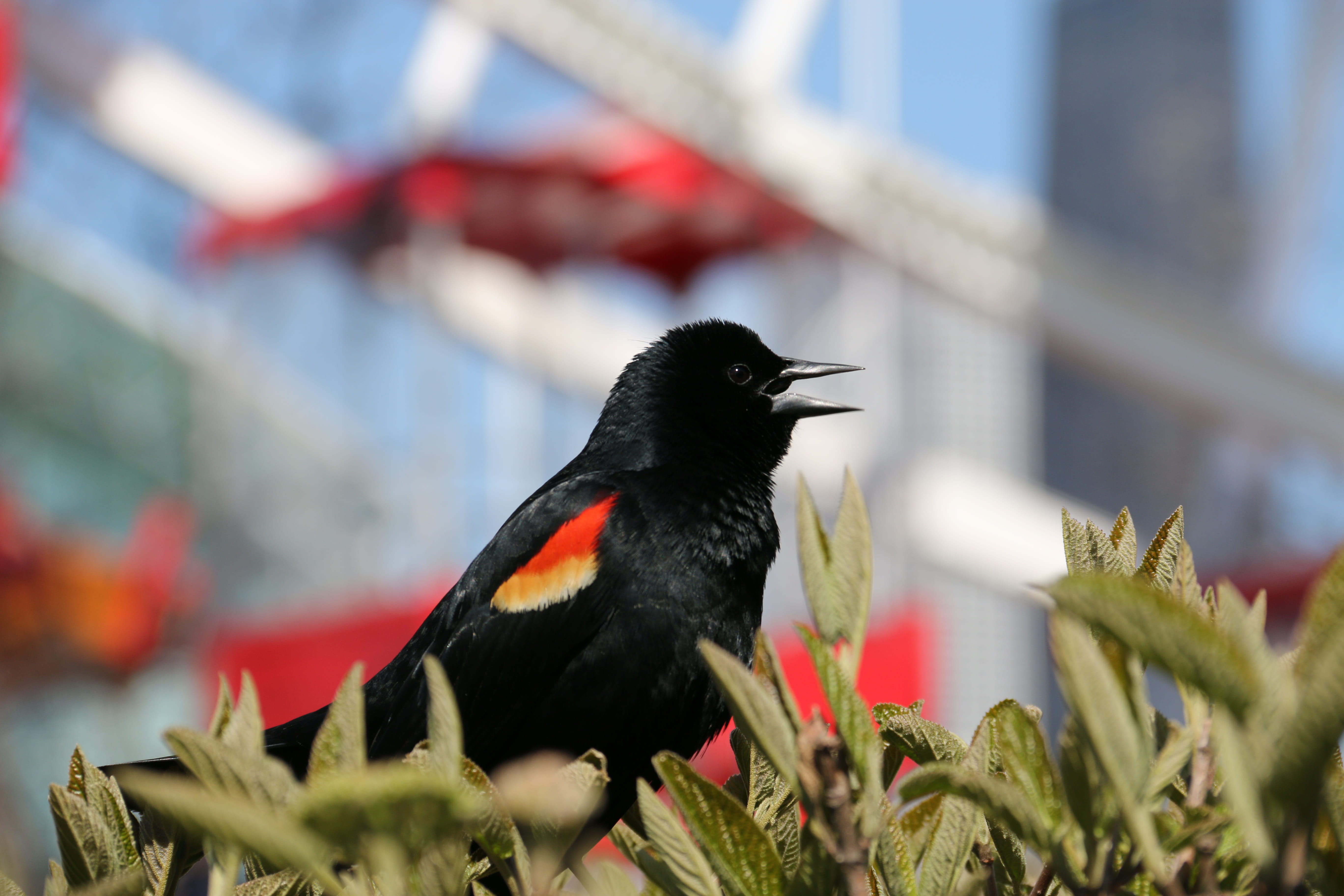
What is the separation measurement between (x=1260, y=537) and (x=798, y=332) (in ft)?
11.8

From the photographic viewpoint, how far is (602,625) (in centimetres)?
185

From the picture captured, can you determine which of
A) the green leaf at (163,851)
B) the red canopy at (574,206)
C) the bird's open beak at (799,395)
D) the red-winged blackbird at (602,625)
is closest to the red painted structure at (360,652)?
the red canopy at (574,206)

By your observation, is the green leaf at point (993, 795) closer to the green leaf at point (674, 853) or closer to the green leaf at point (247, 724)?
the green leaf at point (674, 853)

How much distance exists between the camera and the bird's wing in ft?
6.10

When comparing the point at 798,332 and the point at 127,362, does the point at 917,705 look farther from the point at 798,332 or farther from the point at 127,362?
the point at 127,362

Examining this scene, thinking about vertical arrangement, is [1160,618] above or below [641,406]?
below

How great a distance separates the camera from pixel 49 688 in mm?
10094

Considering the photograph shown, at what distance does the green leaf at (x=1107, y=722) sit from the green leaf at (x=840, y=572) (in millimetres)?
197

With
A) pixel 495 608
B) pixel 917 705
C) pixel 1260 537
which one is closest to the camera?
pixel 917 705

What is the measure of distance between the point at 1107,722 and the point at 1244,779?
63 millimetres

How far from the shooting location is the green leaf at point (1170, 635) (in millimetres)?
558

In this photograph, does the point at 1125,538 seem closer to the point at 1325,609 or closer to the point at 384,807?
the point at 1325,609

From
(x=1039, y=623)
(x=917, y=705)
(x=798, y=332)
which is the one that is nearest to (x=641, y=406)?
(x=917, y=705)

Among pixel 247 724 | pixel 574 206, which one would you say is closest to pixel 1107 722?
pixel 247 724
